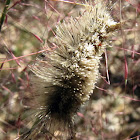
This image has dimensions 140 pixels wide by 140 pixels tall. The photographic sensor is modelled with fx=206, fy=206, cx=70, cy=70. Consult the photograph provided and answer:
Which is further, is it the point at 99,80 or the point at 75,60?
the point at 99,80

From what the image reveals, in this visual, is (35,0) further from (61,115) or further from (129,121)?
(129,121)

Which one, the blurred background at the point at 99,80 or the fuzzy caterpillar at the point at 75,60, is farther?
the blurred background at the point at 99,80

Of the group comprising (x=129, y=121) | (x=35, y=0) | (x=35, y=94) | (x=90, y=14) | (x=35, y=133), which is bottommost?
(x=129, y=121)

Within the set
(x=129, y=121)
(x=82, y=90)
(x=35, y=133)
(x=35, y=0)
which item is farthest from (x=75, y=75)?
(x=129, y=121)

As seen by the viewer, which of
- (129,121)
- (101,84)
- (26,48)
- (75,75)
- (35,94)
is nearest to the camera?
(75,75)

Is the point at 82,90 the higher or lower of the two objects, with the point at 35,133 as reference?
higher

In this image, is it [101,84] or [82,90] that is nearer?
[82,90]

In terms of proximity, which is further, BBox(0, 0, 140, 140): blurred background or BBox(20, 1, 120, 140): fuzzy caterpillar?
BBox(0, 0, 140, 140): blurred background

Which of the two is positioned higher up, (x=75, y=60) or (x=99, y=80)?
(x=75, y=60)
